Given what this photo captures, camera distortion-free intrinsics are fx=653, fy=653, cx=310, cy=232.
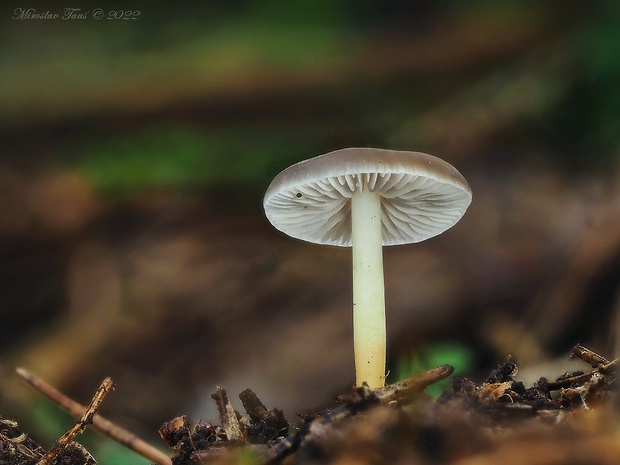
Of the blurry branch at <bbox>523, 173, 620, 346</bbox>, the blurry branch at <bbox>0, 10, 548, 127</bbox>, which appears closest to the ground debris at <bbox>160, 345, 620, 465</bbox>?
the blurry branch at <bbox>523, 173, 620, 346</bbox>

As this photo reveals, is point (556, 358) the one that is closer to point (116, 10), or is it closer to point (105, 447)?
point (105, 447)

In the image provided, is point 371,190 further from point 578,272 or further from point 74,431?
point 578,272

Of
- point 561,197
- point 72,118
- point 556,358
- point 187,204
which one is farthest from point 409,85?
point 72,118

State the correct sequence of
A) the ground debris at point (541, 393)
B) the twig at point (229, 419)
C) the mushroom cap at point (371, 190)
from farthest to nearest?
1. the mushroom cap at point (371, 190)
2. the twig at point (229, 419)
3. the ground debris at point (541, 393)

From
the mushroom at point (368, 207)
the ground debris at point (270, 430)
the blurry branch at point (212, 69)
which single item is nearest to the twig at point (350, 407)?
the ground debris at point (270, 430)

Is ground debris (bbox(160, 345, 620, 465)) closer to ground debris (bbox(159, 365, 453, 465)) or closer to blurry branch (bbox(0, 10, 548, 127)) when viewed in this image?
ground debris (bbox(159, 365, 453, 465))

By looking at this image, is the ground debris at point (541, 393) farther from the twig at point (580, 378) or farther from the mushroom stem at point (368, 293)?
the mushroom stem at point (368, 293)

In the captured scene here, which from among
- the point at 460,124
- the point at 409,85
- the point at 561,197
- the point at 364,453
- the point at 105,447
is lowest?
the point at 105,447
